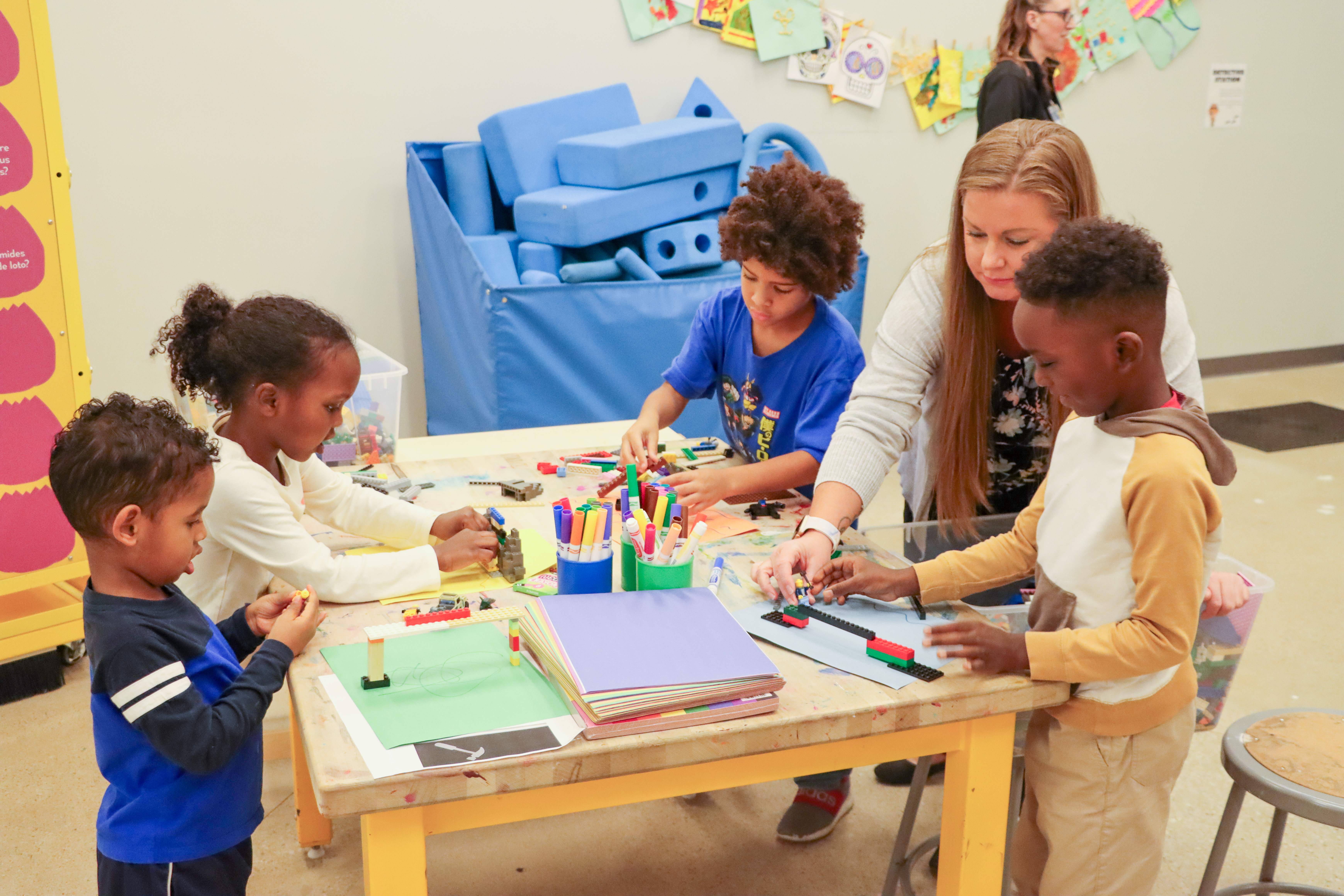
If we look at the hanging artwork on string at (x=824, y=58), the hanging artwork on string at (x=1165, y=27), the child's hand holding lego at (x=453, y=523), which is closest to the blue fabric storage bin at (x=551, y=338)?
the hanging artwork on string at (x=824, y=58)

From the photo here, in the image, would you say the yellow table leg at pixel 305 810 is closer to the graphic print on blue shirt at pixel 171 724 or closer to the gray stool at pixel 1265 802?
the graphic print on blue shirt at pixel 171 724

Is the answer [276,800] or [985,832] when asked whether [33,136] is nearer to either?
[276,800]

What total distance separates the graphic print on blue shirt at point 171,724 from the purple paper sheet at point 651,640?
12.5 inches

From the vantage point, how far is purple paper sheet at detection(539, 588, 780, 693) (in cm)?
105

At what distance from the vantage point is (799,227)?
1714 mm

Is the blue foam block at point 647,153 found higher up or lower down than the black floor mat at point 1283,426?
higher up

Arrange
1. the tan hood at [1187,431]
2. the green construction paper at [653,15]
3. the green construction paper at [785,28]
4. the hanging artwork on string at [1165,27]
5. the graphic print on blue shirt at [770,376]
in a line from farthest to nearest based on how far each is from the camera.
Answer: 1. the hanging artwork on string at [1165,27]
2. the green construction paper at [785,28]
3. the green construction paper at [653,15]
4. the graphic print on blue shirt at [770,376]
5. the tan hood at [1187,431]

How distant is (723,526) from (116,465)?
0.83 metres

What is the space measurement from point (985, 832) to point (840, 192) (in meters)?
1.06

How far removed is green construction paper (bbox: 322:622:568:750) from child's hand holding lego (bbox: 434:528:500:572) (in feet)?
0.53

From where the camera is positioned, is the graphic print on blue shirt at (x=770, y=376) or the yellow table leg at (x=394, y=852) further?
the graphic print on blue shirt at (x=770, y=376)

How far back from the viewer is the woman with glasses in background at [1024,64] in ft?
10.7

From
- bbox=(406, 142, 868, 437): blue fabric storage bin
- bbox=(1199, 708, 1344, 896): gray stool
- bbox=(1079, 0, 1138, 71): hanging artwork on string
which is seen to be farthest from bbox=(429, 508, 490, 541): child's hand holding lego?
bbox=(1079, 0, 1138, 71): hanging artwork on string

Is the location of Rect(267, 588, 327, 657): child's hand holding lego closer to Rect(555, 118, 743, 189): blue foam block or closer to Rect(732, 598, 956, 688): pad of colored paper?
Rect(732, 598, 956, 688): pad of colored paper
